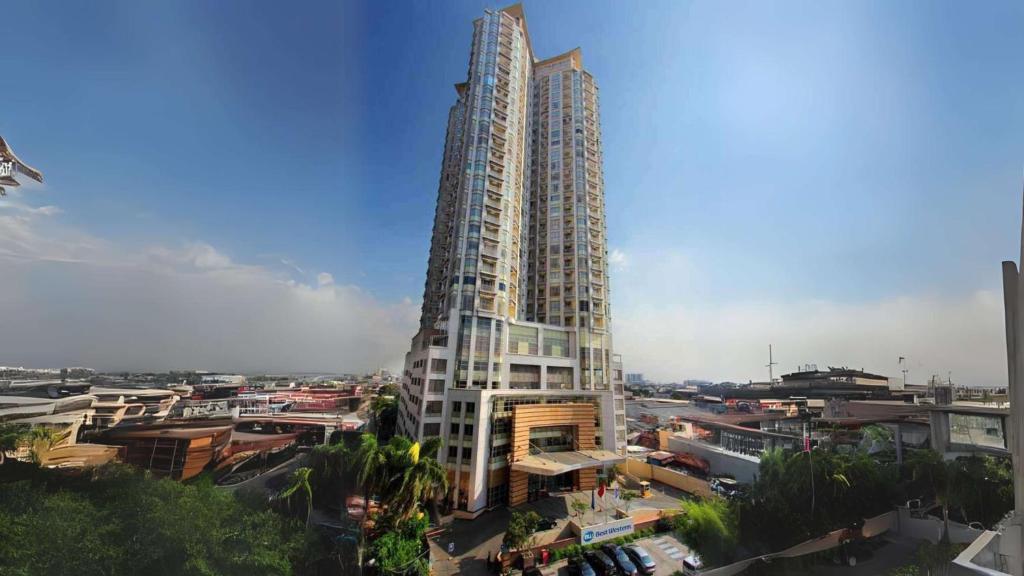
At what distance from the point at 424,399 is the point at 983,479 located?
55.1 ft

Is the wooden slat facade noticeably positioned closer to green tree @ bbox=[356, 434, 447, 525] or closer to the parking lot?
the parking lot

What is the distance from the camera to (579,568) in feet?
A: 28.6

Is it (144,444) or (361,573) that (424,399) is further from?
(144,444)

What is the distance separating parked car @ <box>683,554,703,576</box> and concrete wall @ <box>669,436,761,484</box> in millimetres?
6876

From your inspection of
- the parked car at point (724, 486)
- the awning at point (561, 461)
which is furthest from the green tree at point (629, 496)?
the parked car at point (724, 486)

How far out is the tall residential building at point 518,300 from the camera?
43.8 ft

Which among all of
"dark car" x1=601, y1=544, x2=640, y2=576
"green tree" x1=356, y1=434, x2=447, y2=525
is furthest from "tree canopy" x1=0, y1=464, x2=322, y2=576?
"dark car" x1=601, y1=544, x2=640, y2=576

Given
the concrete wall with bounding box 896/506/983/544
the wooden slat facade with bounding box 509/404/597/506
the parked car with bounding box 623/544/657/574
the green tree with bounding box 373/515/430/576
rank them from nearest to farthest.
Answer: the green tree with bounding box 373/515/430/576 → the parked car with bounding box 623/544/657/574 → the concrete wall with bounding box 896/506/983/544 → the wooden slat facade with bounding box 509/404/597/506

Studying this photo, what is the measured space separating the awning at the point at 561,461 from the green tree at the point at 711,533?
3.80 m

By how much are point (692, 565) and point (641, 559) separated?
1118 mm

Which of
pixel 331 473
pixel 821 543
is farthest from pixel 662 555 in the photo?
pixel 331 473

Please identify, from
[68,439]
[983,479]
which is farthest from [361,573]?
[983,479]

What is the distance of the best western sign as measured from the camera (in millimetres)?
9758

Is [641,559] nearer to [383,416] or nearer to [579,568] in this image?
[579,568]
